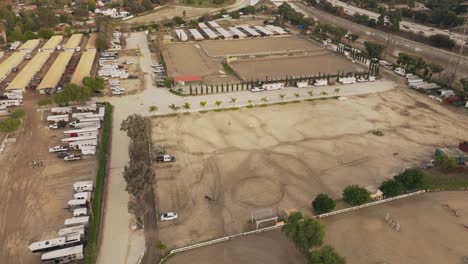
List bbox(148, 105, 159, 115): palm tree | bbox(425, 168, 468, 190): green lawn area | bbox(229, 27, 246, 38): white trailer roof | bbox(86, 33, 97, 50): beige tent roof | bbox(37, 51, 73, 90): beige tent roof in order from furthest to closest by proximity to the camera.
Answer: bbox(229, 27, 246, 38): white trailer roof, bbox(86, 33, 97, 50): beige tent roof, bbox(37, 51, 73, 90): beige tent roof, bbox(148, 105, 159, 115): palm tree, bbox(425, 168, 468, 190): green lawn area

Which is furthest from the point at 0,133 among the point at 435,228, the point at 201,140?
the point at 435,228

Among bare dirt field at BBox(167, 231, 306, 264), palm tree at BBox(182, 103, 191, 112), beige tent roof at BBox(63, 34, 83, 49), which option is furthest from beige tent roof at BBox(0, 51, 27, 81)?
bare dirt field at BBox(167, 231, 306, 264)

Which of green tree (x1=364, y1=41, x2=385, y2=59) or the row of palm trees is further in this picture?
green tree (x1=364, y1=41, x2=385, y2=59)

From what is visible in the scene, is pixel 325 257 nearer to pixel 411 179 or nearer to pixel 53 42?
pixel 411 179

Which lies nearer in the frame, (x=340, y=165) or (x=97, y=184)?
(x=97, y=184)

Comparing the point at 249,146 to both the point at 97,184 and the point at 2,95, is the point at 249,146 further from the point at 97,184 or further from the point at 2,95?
the point at 2,95

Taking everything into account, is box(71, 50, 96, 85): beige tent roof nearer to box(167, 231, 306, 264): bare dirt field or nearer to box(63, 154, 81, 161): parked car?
box(63, 154, 81, 161): parked car

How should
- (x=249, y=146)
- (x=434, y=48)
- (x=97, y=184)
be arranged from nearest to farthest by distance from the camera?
1. (x=97, y=184)
2. (x=249, y=146)
3. (x=434, y=48)

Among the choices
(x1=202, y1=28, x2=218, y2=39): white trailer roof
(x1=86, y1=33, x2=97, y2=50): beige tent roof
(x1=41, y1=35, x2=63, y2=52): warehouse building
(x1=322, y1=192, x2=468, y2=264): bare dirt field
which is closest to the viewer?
(x1=322, y1=192, x2=468, y2=264): bare dirt field
